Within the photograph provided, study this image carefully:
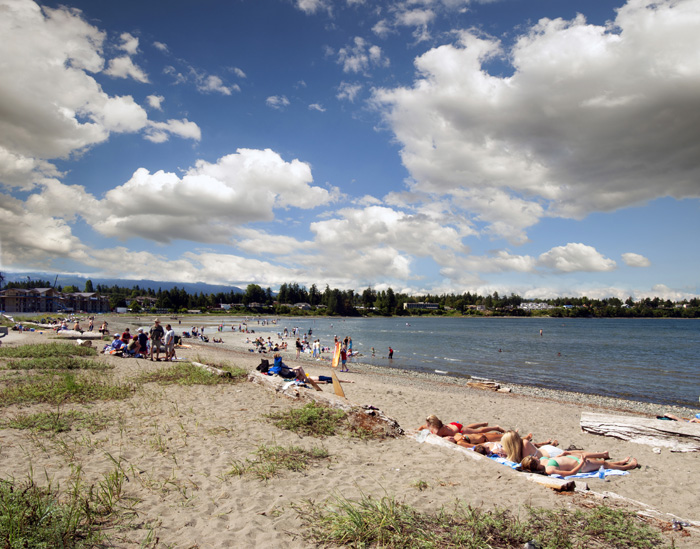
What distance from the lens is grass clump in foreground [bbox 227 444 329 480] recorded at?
218 inches

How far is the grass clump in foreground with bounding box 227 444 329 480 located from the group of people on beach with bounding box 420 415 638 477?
2.81 m

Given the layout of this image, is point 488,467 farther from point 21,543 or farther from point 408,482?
point 21,543

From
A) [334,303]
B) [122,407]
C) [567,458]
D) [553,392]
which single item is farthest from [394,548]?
[334,303]

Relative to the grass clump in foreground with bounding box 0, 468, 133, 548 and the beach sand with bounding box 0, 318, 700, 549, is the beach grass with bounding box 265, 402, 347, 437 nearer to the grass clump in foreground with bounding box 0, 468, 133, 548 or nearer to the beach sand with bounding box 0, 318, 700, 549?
the beach sand with bounding box 0, 318, 700, 549

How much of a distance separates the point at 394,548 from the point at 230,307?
184 m

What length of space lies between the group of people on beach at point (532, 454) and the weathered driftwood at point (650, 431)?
1.81 m

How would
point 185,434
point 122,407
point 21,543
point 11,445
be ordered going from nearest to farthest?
point 21,543 < point 11,445 < point 185,434 < point 122,407

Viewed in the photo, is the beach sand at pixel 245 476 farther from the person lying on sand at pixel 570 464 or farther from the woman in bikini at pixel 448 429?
the woman in bikini at pixel 448 429

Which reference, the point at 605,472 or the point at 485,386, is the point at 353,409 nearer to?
the point at 605,472

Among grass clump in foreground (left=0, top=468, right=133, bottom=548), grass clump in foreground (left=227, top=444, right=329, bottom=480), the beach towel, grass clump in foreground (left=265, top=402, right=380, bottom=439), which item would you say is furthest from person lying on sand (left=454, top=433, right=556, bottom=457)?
grass clump in foreground (left=0, top=468, right=133, bottom=548)

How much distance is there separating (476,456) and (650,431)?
5.70 meters

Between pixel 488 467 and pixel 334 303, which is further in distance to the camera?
pixel 334 303

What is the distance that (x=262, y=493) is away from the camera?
4.92 meters

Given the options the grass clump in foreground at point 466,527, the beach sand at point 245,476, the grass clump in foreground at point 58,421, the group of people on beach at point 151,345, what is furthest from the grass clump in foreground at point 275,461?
the group of people on beach at point 151,345
